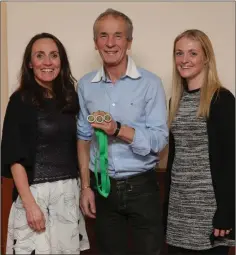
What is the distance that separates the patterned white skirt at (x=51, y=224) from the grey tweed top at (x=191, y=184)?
0.46 meters

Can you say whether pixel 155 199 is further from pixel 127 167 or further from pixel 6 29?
pixel 6 29

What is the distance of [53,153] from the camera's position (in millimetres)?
1651

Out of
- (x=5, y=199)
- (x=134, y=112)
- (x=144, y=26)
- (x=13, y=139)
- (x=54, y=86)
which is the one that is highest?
(x=144, y=26)

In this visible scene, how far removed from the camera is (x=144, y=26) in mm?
2268

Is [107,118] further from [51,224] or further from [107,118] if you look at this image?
[51,224]

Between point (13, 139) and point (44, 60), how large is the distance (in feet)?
1.26

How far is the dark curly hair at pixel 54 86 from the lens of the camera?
Result: 5.45ft

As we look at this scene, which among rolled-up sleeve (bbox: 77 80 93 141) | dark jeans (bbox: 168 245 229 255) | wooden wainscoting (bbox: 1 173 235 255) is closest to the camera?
dark jeans (bbox: 168 245 229 255)

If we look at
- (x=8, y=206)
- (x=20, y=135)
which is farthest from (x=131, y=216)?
(x=8, y=206)

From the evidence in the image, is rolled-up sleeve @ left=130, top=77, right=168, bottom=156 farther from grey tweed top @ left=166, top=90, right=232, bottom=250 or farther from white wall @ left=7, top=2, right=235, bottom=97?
white wall @ left=7, top=2, right=235, bottom=97

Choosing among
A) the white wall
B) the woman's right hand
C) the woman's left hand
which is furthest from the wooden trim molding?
the woman's left hand

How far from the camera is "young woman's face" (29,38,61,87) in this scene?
5.56ft

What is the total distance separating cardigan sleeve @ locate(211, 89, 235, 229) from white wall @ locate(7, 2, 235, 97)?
0.71 m

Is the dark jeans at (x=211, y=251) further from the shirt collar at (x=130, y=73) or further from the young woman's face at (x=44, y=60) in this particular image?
the young woman's face at (x=44, y=60)
